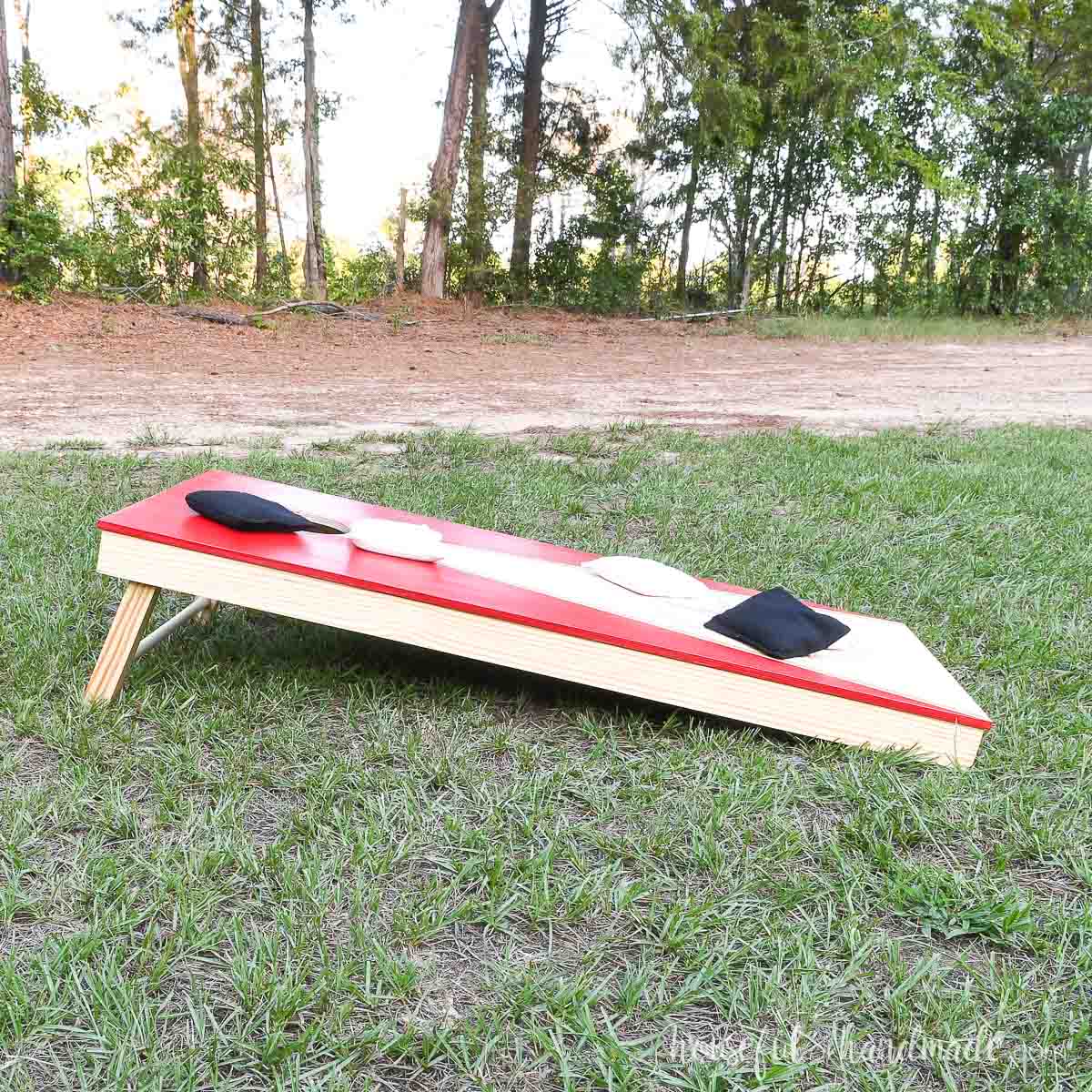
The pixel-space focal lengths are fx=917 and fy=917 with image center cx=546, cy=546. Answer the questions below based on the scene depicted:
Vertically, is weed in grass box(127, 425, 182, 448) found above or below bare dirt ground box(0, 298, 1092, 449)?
below

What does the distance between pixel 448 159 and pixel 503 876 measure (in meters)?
13.4

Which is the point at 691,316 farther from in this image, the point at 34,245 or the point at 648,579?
the point at 648,579

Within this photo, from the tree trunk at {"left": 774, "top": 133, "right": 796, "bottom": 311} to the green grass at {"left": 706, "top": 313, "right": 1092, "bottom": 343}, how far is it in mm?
941

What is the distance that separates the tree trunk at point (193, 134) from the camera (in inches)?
476

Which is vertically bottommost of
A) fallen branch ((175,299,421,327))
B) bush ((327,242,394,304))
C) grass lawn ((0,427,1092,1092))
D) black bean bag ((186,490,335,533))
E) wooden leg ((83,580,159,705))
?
grass lawn ((0,427,1092,1092))

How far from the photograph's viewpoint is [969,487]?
386cm

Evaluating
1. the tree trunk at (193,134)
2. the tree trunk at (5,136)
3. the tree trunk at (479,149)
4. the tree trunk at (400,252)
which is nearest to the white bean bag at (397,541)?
the tree trunk at (5,136)

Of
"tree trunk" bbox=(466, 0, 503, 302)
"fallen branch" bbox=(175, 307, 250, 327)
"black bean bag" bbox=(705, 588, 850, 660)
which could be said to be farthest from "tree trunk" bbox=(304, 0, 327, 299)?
"black bean bag" bbox=(705, 588, 850, 660)

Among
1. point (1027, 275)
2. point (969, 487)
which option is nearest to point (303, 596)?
point (969, 487)

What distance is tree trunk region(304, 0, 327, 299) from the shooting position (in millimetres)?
13000

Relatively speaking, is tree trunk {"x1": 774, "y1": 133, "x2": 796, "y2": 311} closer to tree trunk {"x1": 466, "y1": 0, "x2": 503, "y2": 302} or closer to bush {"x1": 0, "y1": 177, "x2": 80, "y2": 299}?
tree trunk {"x1": 466, "y1": 0, "x2": 503, "y2": 302}

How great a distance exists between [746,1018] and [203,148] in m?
14.4

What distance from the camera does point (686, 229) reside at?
49.5 feet

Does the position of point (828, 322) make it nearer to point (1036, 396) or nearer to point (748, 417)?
point (1036, 396)
